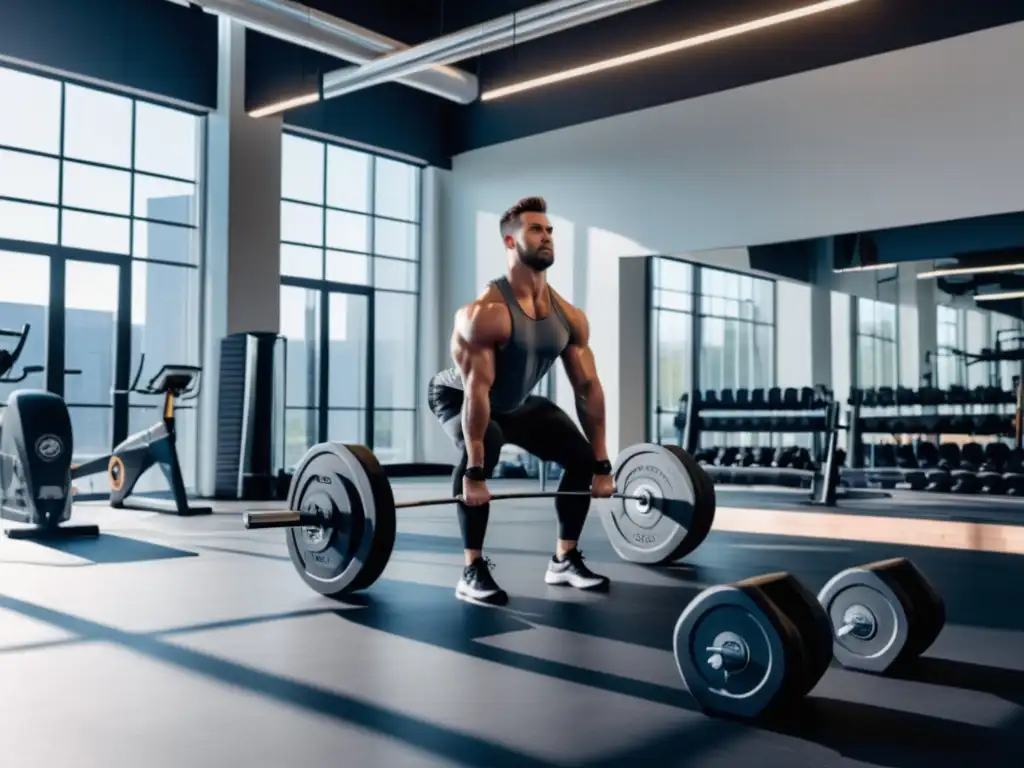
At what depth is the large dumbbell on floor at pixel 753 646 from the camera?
5.29ft

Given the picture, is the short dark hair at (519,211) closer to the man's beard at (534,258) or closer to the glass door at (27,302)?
the man's beard at (534,258)

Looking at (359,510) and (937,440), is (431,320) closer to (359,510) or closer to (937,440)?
(937,440)

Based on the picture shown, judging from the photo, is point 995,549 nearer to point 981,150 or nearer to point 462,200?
point 981,150

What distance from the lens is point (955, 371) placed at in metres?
6.83

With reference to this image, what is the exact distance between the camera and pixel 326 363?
905cm

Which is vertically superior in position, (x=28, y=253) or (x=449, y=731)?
(x=28, y=253)

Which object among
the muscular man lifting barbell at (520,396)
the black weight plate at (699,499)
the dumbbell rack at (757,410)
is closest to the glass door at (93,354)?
the dumbbell rack at (757,410)

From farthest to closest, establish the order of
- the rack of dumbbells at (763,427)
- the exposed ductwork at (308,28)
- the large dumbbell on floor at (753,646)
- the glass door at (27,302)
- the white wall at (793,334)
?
the white wall at (793,334) < the glass door at (27,302) < the rack of dumbbells at (763,427) < the exposed ductwork at (308,28) < the large dumbbell on floor at (753,646)

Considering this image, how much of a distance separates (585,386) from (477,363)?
42cm

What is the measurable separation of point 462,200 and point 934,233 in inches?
185

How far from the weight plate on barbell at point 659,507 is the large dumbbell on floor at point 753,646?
4.87 feet

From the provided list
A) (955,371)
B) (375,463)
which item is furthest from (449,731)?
(955,371)

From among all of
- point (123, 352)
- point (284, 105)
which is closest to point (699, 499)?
point (284, 105)

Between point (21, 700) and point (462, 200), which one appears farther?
point (462, 200)
